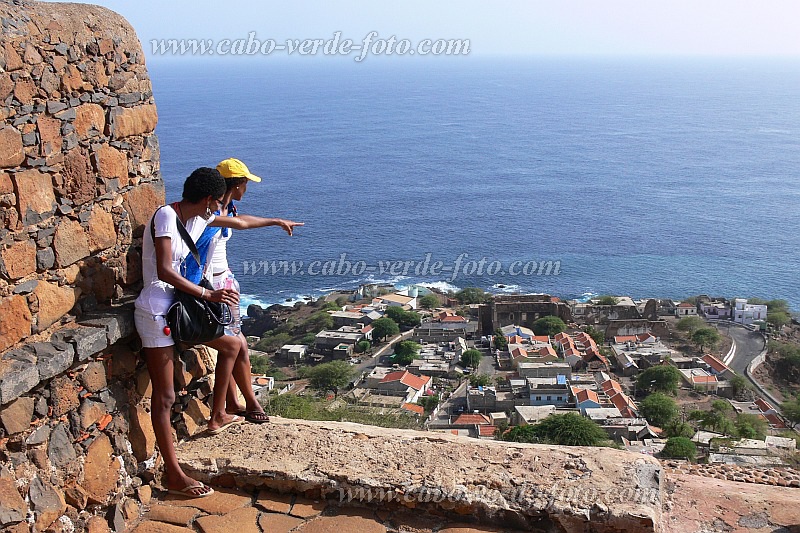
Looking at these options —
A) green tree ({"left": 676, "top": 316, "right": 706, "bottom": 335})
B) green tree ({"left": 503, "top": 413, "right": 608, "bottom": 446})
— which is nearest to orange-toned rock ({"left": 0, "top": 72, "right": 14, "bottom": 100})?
green tree ({"left": 503, "top": 413, "right": 608, "bottom": 446})

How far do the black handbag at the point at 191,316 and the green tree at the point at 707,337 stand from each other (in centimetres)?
3283

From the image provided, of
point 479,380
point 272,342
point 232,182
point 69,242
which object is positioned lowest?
point 272,342

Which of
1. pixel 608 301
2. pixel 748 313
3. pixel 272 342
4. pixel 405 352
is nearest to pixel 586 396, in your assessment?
pixel 405 352

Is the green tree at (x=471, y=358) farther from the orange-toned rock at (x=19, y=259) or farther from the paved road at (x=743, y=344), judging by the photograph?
the orange-toned rock at (x=19, y=259)

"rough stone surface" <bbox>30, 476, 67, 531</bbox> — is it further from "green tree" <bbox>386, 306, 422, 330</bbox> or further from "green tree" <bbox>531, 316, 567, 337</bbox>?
"green tree" <bbox>386, 306, 422, 330</bbox>

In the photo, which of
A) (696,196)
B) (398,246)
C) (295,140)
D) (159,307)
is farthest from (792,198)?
(159,307)

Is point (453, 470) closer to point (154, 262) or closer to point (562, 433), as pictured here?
point (154, 262)

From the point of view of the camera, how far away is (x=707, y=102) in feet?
425

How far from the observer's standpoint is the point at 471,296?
39094 mm

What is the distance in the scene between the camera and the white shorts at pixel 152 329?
3.98m

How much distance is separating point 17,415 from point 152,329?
2.63 feet

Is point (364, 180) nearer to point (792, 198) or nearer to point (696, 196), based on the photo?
point (696, 196)

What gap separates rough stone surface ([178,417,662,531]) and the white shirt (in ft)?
3.00

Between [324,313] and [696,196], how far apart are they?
1498 inches
